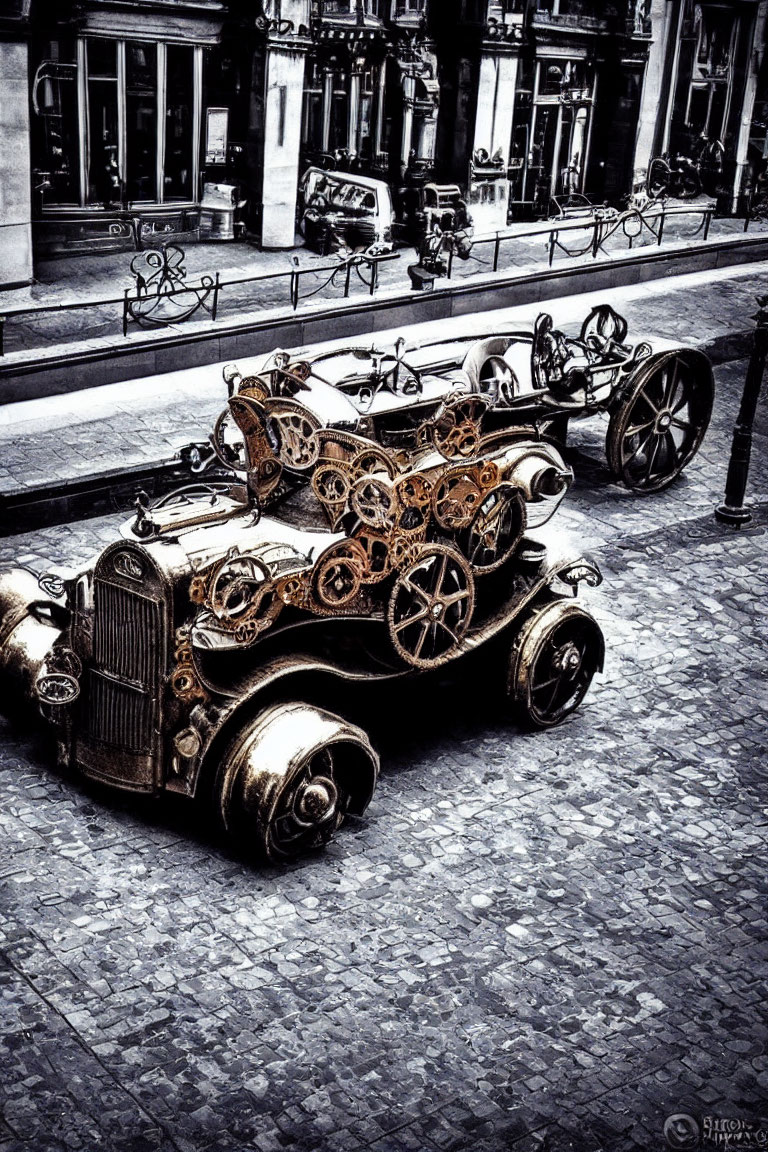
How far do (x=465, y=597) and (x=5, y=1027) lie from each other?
158 inches

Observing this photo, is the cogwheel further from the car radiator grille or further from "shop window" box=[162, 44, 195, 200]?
"shop window" box=[162, 44, 195, 200]

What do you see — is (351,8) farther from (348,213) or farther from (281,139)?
(348,213)

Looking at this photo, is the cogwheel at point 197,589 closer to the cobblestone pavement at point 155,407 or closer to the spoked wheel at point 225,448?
the spoked wheel at point 225,448

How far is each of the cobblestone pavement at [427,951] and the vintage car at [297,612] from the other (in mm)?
397

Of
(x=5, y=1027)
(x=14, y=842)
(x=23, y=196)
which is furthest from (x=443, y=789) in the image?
(x=23, y=196)

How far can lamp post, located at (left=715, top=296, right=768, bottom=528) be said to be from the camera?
535 inches

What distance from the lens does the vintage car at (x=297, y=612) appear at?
8.17 m

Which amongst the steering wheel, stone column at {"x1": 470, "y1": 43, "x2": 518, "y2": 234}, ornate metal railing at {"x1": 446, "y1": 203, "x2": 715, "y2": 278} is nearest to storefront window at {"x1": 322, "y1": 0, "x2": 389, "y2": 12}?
stone column at {"x1": 470, "y1": 43, "x2": 518, "y2": 234}

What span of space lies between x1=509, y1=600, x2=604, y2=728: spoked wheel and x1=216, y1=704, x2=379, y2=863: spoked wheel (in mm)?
1631

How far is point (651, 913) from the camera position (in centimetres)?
821

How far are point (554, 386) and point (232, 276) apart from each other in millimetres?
8363

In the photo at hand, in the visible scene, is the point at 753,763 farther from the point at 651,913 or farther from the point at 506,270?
the point at 506,270

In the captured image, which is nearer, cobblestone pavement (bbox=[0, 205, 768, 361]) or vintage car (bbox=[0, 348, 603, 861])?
vintage car (bbox=[0, 348, 603, 861])

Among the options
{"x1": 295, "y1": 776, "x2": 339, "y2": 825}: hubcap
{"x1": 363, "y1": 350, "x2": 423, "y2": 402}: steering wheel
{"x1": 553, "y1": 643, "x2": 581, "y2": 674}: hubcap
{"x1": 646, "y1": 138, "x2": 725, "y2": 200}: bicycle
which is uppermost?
{"x1": 646, "y1": 138, "x2": 725, "y2": 200}: bicycle
